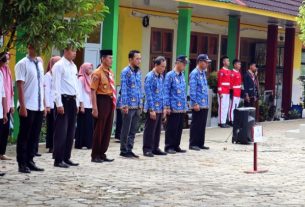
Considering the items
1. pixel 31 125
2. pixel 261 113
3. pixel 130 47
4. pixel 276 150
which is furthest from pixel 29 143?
pixel 261 113

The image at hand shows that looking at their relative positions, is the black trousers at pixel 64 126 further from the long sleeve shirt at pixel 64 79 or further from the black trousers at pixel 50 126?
the black trousers at pixel 50 126

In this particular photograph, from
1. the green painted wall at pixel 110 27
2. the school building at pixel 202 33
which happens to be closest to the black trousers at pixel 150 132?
the green painted wall at pixel 110 27

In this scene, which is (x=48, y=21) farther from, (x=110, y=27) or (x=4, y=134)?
(x=110, y=27)

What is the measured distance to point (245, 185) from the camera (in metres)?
10.7

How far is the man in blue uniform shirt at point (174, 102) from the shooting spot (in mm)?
14078

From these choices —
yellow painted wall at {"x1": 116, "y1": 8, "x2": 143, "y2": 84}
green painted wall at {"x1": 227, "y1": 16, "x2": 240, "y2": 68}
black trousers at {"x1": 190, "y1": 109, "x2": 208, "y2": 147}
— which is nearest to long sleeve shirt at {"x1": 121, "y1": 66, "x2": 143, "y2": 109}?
black trousers at {"x1": 190, "y1": 109, "x2": 208, "y2": 147}

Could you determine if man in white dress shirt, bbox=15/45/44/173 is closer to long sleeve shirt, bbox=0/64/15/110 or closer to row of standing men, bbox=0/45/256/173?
row of standing men, bbox=0/45/256/173

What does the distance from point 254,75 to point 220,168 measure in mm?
9116

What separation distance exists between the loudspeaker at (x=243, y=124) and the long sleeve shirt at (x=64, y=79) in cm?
605

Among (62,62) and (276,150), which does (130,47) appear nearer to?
(276,150)

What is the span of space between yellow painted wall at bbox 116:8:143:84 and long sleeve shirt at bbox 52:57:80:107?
32.9 feet

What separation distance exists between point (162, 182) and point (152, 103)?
3138 millimetres

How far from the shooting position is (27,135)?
1057 cm

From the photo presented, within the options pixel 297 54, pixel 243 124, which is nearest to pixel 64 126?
pixel 243 124
